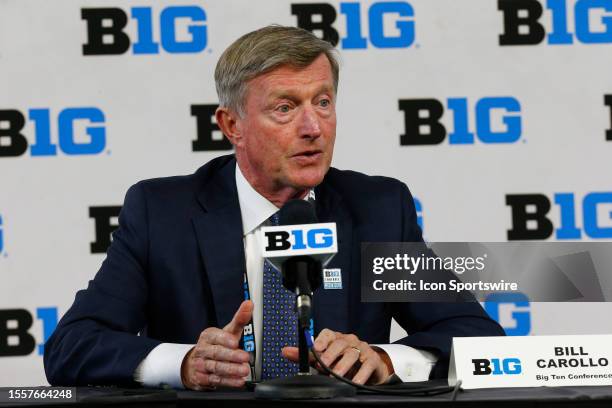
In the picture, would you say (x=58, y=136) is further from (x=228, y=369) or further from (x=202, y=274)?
(x=228, y=369)

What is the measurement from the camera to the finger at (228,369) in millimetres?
1635

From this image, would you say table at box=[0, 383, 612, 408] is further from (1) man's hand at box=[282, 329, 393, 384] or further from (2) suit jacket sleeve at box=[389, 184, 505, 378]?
(2) suit jacket sleeve at box=[389, 184, 505, 378]

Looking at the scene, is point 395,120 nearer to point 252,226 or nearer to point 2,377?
point 252,226

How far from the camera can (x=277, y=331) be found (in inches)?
79.7

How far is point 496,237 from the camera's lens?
3068 millimetres

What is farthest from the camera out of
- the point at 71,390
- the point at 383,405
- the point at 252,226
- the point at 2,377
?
the point at 2,377

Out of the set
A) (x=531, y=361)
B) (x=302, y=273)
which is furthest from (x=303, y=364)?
(x=531, y=361)

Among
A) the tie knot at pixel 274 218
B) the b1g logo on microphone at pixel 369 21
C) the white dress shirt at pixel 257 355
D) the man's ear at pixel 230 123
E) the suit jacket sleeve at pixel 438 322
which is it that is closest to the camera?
the white dress shirt at pixel 257 355

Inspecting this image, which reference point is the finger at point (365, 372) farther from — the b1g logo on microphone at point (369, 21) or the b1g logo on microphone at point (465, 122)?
the b1g logo on microphone at point (369, 21)

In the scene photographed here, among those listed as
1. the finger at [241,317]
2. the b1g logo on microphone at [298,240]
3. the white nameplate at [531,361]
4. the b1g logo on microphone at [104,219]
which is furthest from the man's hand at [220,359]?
the b1g logo on microphone at [104,219]

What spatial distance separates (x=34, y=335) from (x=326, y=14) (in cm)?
135

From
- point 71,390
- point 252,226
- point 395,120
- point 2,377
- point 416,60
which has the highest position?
point 416,60

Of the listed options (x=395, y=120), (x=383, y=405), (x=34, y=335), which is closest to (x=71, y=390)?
(x=383, y=405)

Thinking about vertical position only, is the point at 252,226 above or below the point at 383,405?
above
